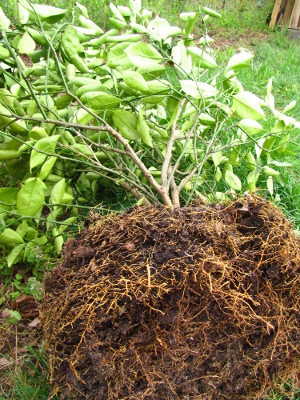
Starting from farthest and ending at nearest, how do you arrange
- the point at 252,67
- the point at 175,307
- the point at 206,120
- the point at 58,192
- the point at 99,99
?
1. the point at 252,67
2. the point at 206,120
3. the point at 58,192
4. the point at 99,99
5. the point at 175,307

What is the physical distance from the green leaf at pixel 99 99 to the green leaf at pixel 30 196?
0.33 meters

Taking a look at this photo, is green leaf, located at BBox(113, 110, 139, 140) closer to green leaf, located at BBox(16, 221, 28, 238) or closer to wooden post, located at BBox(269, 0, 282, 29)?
green leaf, located at BBox(16, 221, 28, 238)

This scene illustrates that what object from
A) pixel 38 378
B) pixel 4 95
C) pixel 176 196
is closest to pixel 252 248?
pixel 176 196

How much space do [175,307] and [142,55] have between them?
83 cm

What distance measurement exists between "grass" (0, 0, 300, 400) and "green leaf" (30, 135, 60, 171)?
0.69 metres

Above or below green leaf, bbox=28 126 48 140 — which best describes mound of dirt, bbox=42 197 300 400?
below

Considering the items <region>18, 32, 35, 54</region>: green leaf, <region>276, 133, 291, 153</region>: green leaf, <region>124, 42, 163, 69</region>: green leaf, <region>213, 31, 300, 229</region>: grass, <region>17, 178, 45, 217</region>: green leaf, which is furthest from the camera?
<region>213, 31, 300, 229</region>: grass

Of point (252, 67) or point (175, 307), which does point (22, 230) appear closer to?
point (175, 307)

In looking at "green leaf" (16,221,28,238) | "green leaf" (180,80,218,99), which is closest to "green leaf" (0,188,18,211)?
"green leaf" (16,221,28,238)

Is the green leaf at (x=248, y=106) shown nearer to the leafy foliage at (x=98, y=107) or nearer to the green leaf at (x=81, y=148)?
the leafy foliage at (x=98, y=107)

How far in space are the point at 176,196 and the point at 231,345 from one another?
629mm

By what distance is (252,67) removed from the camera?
178 inches

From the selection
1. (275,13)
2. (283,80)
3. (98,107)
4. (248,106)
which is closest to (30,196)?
(98,107)

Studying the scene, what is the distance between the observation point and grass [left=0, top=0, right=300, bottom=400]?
58.6 inches
